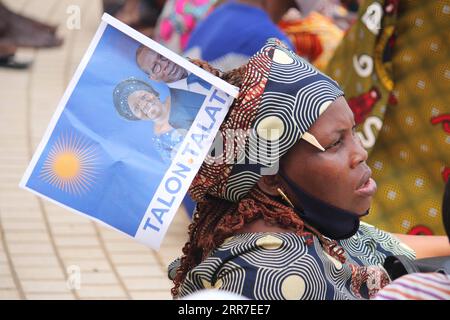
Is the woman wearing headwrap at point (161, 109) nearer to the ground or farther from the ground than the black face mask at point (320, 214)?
farther from the ground

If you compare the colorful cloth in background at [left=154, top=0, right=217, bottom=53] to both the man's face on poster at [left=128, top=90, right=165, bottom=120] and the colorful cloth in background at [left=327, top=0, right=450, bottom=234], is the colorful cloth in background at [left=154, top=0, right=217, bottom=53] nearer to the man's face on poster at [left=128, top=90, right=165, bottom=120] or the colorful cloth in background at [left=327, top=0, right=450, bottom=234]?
the colorful cloth in background at [left=327, top=0, right=450, bottom=234]

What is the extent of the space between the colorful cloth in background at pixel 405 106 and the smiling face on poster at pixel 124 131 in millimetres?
1664

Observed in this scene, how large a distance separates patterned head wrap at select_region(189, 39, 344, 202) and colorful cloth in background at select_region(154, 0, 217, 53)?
399cm

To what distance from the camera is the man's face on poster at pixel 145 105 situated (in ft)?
7.95

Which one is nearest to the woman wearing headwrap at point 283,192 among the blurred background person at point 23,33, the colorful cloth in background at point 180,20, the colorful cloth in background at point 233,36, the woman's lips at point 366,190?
the woman's lips at point 366,190

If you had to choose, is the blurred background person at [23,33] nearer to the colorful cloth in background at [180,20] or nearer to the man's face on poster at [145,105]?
the colorful cloth in background at [180,20]

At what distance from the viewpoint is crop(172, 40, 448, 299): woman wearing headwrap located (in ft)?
8.03

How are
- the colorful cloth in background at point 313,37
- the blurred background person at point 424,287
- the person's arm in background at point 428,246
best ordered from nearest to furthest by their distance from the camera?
the blurred background person at point 424,287 < the person's arm in background at point 428,246 < the colorful cloth in background at point 313,37

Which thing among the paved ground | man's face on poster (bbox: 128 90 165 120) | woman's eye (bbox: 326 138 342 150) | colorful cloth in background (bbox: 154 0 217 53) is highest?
woman's eye (bbox: 326 138 342 150)

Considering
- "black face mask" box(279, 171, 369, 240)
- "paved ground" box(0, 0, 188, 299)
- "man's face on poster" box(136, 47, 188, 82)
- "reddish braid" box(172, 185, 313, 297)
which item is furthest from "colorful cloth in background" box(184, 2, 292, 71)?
"man's face on poster" box(136, 47, 188, 82)

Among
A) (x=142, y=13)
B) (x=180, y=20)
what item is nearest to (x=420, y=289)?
(x=180, y=20)

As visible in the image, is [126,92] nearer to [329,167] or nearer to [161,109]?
[161,109]

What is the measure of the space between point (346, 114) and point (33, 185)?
828mm

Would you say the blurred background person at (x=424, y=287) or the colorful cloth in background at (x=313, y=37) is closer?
the blurred background person at (x=424, y=287)
